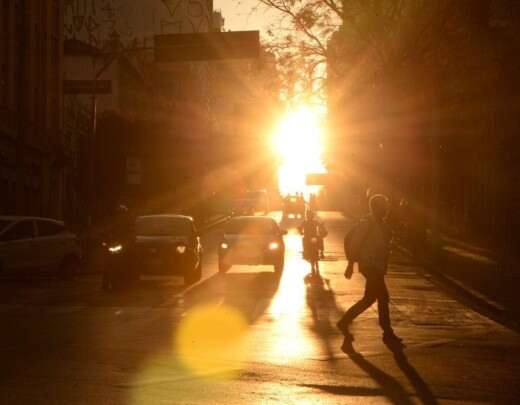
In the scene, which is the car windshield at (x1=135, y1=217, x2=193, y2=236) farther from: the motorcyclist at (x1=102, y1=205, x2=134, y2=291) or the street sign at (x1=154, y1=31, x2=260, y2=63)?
the street sign at (x1=154, y1=31, x2=260, y2=63)

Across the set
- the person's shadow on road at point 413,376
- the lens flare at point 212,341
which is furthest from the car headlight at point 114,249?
the person's shadow on road at point 413,376

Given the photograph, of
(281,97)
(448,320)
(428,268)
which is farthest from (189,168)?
(448,320)

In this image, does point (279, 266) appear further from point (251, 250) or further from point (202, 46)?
point (202, 46)

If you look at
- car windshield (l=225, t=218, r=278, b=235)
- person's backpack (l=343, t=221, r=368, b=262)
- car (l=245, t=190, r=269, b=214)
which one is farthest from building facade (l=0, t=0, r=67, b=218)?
car (l=245, t=190, r=269, b=214)

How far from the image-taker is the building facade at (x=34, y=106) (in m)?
44.1

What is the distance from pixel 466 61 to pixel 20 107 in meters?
15.5

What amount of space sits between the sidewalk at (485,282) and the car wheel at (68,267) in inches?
369

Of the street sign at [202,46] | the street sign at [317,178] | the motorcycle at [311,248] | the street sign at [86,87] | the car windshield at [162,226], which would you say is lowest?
the street sign at [317,178]

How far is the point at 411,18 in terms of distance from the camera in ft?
141

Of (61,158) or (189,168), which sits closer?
(61,158)

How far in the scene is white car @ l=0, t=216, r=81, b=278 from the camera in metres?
24.8

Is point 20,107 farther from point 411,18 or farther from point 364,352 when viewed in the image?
point 364,352

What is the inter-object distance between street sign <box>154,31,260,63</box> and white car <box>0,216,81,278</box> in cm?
656

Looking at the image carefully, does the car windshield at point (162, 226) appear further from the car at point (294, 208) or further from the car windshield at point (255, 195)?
the car windshield at point (255, 195)
